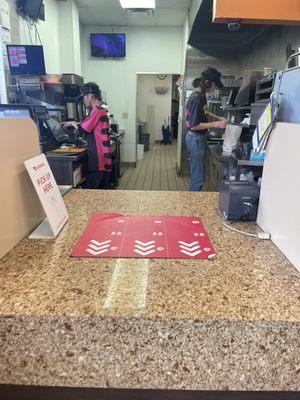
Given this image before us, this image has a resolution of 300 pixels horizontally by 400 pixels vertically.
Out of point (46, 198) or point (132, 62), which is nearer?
point (46, 198)

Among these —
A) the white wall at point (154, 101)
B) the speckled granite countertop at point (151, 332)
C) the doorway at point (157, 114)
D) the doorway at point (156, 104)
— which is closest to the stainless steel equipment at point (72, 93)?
the speckled granite countertop at point (151, 332)

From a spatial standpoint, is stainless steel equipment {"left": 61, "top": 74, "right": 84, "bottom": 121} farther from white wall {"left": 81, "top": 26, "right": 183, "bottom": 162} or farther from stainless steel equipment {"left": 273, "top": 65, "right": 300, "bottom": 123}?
stainless steel equipment {"left": 273, "top": 65, "right": 300, "bottom": 123}

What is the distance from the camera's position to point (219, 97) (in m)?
5.38

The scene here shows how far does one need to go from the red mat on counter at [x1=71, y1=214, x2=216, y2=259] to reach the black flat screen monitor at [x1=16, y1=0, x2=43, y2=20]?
378cm

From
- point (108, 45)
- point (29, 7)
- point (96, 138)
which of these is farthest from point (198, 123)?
point (108, 45)

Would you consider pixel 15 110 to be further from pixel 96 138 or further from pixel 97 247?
pixel 97 247

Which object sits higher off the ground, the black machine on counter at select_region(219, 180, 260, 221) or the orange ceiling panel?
the orange ceiling panel

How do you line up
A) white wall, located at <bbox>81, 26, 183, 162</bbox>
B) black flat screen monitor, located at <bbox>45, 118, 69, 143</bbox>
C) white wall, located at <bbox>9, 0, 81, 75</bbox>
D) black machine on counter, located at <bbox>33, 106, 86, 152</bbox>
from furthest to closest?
1. white wall, located at <bbox>81, 26, 183, 162</bbox>
2. white wall, located at <bbox>9, 0, 81, 75</bbox>
3. black flat screen monitor, located at <bbox>45, 118, 69, 143</bbox>
4. black machine on counter, located at <bbox>33, 106, 86, 152</bbox>

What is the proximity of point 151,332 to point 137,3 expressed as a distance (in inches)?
220

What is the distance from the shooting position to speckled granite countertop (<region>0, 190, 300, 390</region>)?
69cm

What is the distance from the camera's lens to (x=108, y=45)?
6699 mm

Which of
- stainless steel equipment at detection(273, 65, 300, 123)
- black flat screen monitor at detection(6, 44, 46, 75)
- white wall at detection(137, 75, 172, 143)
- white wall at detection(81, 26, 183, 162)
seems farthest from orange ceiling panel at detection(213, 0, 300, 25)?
white wall at detection(137, 75, 172, 143)

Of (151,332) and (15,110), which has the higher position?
(15,110)

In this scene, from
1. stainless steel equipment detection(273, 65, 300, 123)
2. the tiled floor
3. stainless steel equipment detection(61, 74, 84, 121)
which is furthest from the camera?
the tiled floor
